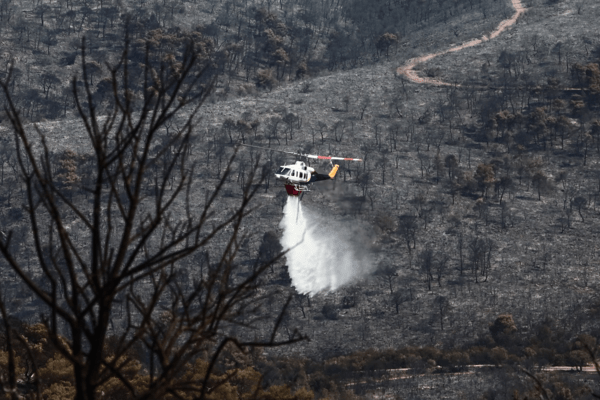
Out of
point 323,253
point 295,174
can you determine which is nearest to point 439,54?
point 323,253

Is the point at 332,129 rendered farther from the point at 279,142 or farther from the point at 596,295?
the point at 596,295

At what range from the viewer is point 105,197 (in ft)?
412

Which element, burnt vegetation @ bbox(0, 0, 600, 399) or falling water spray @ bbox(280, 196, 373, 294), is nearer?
burnt vegetation @ bbox(0, 0, 600, 399)

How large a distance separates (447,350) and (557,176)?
50.1 metres

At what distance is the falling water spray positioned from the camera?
353ft

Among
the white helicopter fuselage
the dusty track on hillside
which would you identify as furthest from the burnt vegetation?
the white helicopter fuselage

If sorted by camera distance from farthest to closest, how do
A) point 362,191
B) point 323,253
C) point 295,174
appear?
point 362,191, point 323,253, point 295,174

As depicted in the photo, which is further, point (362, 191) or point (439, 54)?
point (439, 54)

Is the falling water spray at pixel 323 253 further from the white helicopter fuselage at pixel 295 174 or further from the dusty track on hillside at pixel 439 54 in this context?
the dusty track on hillside at pixel 439 54

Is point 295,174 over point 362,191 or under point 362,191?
over

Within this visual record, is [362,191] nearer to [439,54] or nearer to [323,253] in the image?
[323,253]

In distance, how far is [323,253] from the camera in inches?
4373

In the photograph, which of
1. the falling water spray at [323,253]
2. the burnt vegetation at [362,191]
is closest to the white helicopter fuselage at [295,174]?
the burnt vegetation at [362,191]

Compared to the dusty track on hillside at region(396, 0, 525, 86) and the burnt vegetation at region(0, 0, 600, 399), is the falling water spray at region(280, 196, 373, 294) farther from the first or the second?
the dusty track on hillside at region(396, 0, 525, 86)
